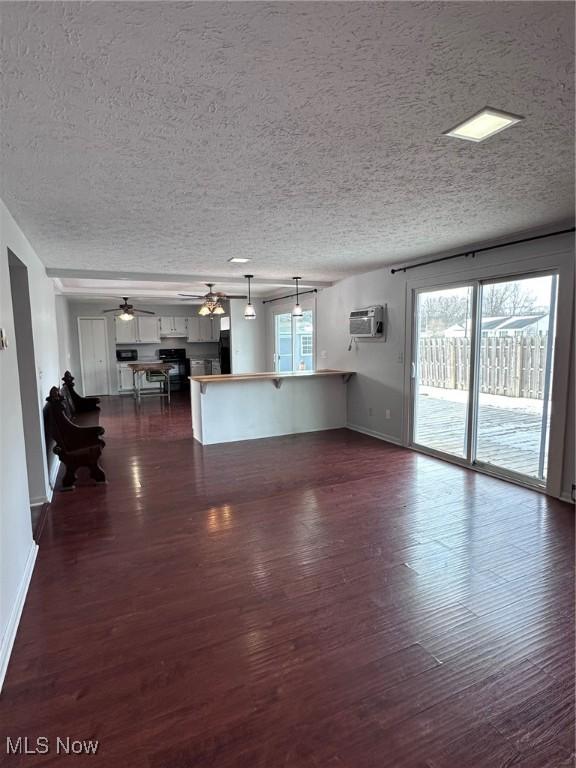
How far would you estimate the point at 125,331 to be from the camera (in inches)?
410

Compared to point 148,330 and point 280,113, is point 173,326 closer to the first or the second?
point 148,330

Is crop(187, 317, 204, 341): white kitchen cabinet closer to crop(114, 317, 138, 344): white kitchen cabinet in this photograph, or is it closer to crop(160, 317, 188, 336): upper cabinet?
crop(160, 317, 188, 336): upper cabinet

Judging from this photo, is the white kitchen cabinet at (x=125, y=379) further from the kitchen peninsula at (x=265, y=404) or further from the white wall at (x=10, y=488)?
the white wall at (x=10, y=488)

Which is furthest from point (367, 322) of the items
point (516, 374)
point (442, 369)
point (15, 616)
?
point (15, 616)

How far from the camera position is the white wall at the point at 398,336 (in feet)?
11.5

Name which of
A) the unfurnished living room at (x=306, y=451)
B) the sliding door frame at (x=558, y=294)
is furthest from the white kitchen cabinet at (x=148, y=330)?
the sliding door frame at (x=558, y=294)

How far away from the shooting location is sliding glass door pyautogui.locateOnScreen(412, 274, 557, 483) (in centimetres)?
380

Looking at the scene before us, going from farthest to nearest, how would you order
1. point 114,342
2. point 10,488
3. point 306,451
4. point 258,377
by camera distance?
point 114,342 < point 258,377 < point 306,451 < point 10,488

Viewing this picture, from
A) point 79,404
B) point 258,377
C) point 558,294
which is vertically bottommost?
point 79,404

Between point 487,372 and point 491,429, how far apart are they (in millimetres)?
608

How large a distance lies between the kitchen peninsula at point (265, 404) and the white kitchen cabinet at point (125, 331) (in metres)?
5.21

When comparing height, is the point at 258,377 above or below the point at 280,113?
below

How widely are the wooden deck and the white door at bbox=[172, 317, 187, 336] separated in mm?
7513

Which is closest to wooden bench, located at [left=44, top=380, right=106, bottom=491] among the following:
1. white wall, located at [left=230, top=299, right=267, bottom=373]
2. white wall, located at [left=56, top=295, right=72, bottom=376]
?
white wall, located at [left=56, top=295, right=72, bottom=376]
